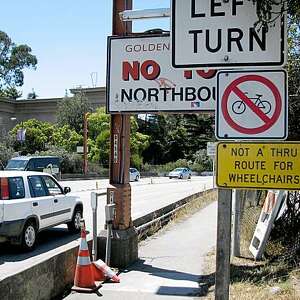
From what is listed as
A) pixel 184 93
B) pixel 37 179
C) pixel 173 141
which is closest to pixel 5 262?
pixel 37 179

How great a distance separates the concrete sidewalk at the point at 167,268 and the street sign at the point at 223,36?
4299mm

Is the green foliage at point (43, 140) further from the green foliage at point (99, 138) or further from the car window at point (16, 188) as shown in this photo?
the car window at point (16, 188)

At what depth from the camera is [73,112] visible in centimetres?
6831

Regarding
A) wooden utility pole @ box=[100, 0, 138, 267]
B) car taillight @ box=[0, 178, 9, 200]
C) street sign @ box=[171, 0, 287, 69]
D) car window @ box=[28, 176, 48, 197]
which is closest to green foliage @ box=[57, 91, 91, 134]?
car window @ box=[28, 176, 48, 197]

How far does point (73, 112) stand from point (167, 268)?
60500 mm

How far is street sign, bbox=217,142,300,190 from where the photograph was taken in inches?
125

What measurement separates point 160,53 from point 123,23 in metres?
0.87

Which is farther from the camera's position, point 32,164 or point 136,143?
point 136,143

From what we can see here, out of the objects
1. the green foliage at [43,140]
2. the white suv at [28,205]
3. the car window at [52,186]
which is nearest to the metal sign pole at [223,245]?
the white suv at [28,205]

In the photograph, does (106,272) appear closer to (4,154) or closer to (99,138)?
(4,154)

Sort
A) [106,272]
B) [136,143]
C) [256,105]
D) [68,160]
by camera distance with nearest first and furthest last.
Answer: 1. [256,105]
2. [106,272]
3. [68,160]
4. [136,143]

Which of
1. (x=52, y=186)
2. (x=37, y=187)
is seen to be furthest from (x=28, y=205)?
(x=52, y=186)

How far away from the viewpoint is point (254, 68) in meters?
3.24

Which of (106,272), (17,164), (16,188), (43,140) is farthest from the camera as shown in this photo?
(43,140)
